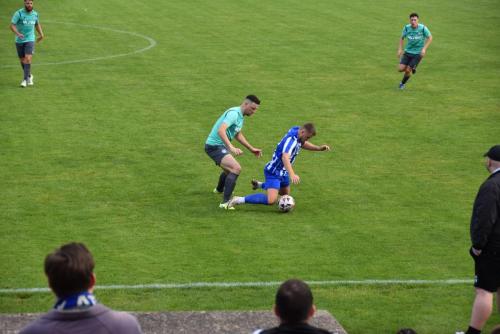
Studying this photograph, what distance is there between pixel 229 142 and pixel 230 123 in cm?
33

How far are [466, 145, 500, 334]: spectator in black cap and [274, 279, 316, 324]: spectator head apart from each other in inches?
162

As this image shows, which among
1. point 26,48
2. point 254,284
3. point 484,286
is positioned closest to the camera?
point 484,286

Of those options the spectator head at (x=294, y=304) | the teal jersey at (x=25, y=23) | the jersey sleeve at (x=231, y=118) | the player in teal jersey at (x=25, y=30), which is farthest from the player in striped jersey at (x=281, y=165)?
the teal jersey at (x=25, y=23)

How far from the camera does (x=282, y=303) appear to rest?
5887 mm

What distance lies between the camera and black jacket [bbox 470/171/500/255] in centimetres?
949

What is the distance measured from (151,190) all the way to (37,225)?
2758mm

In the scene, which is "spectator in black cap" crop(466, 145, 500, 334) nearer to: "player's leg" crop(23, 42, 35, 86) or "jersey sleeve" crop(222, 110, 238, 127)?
"jersey sleeve" crop(222, 110, 238, 127)

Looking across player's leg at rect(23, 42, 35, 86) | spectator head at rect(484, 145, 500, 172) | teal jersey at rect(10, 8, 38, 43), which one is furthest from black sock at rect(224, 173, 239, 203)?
teal jersey at rect(10, 8, 38, 43)

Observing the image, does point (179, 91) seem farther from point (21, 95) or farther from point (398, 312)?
point (398, 312)

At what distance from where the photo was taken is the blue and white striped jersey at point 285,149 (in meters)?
15.3

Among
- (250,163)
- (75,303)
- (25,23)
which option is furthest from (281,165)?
(25,23)

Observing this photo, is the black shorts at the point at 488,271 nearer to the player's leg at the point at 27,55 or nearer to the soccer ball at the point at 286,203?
the soccer ball at the point at 286,203

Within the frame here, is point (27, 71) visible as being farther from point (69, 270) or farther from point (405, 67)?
point (69, 270)

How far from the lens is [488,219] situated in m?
9.50
